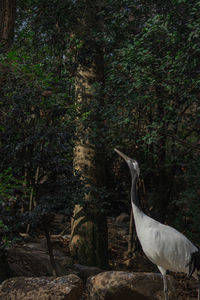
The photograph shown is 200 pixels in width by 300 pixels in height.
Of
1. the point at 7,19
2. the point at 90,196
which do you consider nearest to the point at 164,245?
the point at 90,196

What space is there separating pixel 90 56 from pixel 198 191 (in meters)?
3.93

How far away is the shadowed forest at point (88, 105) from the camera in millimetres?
6035

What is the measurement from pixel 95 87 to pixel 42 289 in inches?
151

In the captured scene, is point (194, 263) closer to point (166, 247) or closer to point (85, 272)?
point (166, 247)

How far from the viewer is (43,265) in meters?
7.46

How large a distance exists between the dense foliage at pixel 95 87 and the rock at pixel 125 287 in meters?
1.26

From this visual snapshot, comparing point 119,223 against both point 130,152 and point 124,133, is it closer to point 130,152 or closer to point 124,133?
point 130,152

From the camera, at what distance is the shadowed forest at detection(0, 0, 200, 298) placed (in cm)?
604

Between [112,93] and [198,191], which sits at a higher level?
[112,93]

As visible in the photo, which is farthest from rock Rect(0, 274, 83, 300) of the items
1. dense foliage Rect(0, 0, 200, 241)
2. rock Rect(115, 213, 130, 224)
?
rock Rect(115, 213, 130, 224)

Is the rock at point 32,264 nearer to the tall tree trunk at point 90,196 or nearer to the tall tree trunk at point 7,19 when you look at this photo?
the tall tree trunk at point 90,196

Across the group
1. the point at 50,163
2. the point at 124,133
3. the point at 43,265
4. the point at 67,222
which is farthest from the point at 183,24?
the point at 67,222

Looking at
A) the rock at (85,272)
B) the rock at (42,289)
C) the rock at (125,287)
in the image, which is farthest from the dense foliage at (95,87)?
the rock at (85,272)

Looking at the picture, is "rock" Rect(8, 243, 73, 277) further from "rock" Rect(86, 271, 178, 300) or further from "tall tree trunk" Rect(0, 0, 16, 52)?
"tall tree trunk" Rect(0, 0, 16, 52)
